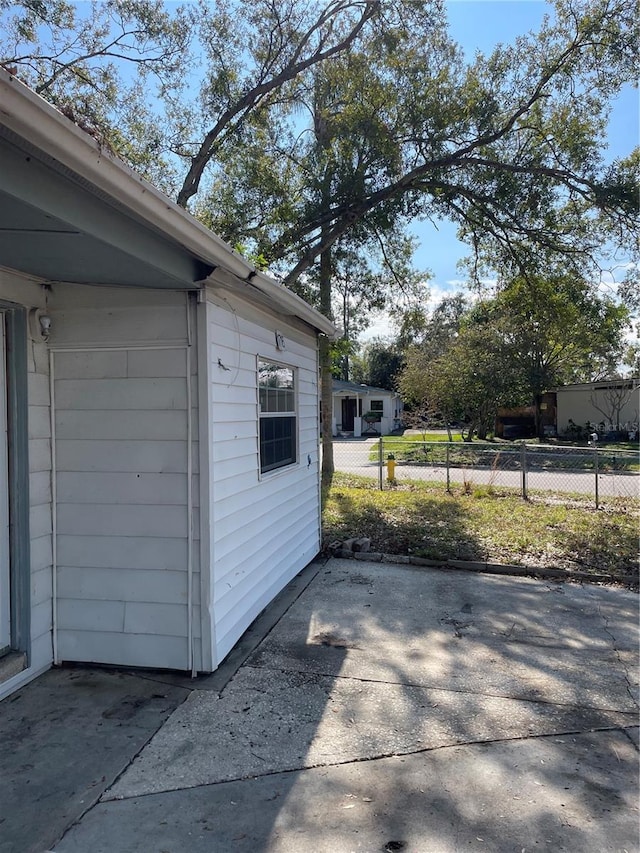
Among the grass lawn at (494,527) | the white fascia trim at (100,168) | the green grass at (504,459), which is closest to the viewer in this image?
the white fascia trim at (100,168)

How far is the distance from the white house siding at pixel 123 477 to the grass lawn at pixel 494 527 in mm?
3627

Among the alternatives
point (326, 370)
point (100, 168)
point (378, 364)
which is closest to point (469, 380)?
point (326, 370)

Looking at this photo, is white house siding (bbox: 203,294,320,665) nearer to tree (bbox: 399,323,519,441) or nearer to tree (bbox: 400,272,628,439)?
tree (bbox: 399,323,519,441)

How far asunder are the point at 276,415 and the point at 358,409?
1045 inches

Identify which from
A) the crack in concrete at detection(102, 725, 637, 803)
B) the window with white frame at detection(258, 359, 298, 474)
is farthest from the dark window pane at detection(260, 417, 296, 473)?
the crack in concrete at detection(102, 725, 637, 803)

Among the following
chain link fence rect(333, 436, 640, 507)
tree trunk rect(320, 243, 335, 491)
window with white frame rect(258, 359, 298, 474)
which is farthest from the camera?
chain link fence rect(333, 436, 640, 507)

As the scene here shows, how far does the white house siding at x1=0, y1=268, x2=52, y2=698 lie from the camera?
131 inches

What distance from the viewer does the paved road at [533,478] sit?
11.1 metres

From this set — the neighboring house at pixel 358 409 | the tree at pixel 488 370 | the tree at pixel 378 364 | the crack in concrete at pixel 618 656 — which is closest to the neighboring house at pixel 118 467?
the crack in concrete at pixel 618 656

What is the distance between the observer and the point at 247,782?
2.44m

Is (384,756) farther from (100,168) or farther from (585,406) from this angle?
(585,406)

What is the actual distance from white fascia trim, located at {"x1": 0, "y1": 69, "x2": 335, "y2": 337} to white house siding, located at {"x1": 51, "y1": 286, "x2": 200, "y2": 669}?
73 cm

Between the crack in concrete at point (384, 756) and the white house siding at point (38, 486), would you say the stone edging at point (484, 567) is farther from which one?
the white house siding at point (38, 486)

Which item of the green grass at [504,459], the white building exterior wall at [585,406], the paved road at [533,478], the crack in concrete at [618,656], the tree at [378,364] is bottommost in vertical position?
the crack in concrete at [618,656]
